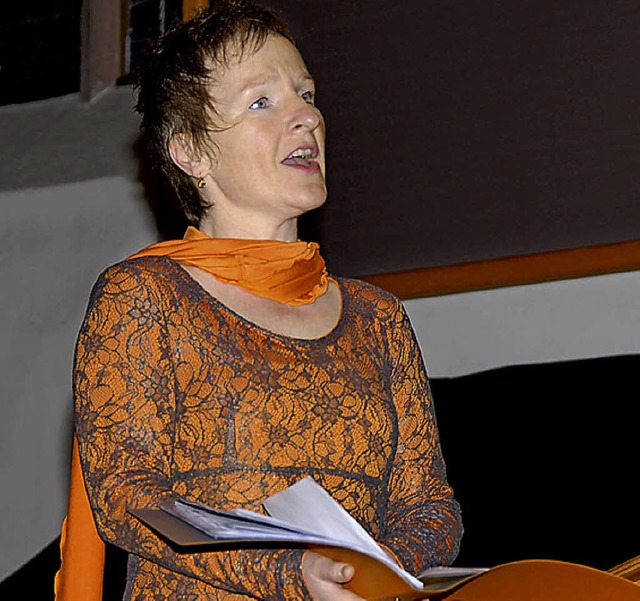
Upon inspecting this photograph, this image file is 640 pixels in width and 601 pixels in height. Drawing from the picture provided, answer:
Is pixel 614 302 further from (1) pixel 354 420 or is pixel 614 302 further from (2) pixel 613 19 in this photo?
(1) pixel 354 420

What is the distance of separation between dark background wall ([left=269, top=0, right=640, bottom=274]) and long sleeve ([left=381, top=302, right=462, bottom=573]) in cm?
147

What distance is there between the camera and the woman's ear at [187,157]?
1.77 m

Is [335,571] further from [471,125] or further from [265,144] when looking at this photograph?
[471,125]

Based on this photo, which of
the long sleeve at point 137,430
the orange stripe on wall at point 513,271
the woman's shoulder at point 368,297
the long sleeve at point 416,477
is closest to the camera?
the long sleeve at point 137,430

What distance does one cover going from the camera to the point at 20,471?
401cm

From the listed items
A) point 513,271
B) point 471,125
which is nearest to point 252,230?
point 513,271

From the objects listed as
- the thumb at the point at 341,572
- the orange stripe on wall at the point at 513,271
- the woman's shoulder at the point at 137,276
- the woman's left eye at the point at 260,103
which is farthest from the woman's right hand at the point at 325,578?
the orange stripe on wall at the point at 513,271

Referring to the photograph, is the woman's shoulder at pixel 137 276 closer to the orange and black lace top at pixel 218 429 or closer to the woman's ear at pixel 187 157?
the orange and black lace top at pixel 218 429

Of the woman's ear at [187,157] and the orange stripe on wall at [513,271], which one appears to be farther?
the orange stripe on wall at [513,271]

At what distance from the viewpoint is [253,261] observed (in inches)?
66.5

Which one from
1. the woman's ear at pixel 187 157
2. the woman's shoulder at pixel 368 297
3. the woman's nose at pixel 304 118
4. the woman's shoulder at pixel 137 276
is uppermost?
the woman's nose at pixel 304 118

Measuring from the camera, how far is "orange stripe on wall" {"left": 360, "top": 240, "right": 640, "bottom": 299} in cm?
311

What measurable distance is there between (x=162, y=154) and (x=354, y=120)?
1.84 metres

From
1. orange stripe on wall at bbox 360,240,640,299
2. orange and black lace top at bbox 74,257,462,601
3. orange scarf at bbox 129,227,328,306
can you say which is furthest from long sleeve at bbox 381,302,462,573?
orange stripe on wall at bbox 360,240,640,299
